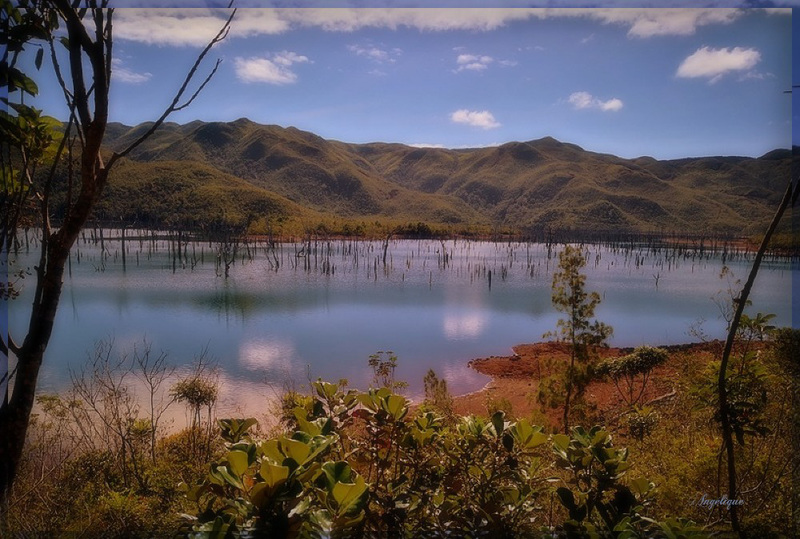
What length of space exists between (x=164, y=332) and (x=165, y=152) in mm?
108062

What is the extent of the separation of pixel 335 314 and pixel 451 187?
124 meters

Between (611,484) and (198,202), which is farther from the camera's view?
(198,202)

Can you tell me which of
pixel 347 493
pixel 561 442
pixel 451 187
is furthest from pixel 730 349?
pixel 451 187

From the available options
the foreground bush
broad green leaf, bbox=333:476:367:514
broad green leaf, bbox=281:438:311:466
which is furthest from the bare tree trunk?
broad green leaf, bbox=281:438:311:466

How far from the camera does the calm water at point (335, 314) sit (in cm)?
1564

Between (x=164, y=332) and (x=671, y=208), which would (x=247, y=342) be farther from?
(x=671, y=208)

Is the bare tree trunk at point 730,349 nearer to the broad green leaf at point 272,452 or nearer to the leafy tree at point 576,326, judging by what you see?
the broad green leaf at point 272,452

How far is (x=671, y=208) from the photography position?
311ft

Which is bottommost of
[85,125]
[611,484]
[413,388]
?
[413,388]

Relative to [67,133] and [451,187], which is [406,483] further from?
[451,187]

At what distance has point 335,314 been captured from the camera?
24125 mm

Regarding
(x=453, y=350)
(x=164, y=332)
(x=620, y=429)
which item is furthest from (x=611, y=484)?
(x=164, y=332)

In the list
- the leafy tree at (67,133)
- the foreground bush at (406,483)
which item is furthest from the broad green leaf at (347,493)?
the leafy tree at (67,133)

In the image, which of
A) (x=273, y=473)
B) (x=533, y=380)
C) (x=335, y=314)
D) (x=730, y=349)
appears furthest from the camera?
(x=335, y=314)
